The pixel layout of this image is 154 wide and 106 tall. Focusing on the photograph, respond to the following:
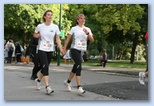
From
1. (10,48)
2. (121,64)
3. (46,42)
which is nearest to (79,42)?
(46,42)

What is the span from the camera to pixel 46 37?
5.93m

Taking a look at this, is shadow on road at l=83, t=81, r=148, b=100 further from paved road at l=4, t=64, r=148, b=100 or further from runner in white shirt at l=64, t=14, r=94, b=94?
runner in white shirt at l=64, t=14, r=94, b=94

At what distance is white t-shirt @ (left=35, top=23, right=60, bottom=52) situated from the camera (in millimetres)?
5895

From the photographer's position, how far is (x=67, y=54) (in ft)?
20.6

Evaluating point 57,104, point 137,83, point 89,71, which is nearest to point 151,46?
point 137,83

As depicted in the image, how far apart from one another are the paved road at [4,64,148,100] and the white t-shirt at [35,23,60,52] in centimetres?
80

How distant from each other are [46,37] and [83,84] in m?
1.36

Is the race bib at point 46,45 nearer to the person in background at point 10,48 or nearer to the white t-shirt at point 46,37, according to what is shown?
the white t-shirt at point 46,37

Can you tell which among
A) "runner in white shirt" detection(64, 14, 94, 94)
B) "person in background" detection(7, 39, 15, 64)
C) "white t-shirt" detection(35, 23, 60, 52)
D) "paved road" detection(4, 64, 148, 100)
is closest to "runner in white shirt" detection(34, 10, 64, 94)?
"white t-shirt" detection(35, 23, 60, 52)

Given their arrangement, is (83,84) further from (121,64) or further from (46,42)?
(46,42)

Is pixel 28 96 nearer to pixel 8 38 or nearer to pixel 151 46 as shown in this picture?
pixel 8 38

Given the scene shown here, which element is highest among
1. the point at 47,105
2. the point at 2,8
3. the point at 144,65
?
the point at 2,8

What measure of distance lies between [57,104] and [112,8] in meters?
2.77

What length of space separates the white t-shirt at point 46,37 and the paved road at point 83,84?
0.80 metres
